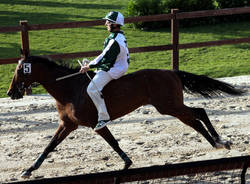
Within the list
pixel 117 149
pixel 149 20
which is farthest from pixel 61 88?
pixel 149 20

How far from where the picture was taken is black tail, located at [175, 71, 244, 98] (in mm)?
6766

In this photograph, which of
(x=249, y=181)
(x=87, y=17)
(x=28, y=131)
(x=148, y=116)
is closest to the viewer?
(x=249, y=181)

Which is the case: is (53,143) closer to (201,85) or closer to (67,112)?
(67,112)

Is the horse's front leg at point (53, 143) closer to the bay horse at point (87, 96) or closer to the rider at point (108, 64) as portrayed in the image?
the bay horse at point (87, 96)

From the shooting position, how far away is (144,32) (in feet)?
52.7

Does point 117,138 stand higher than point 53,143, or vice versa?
point 53,143

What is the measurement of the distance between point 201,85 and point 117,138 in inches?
64.7

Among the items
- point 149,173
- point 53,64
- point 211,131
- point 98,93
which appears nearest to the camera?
point 149,173

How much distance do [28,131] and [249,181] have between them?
4011 mm

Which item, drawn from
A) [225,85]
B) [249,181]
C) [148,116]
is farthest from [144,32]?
[249,181]

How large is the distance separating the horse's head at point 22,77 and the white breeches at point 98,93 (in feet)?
2.76

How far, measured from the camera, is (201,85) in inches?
272

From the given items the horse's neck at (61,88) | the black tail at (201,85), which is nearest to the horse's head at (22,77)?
the horse's neck at (61,88)

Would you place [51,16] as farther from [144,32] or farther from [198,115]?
[198,115]
